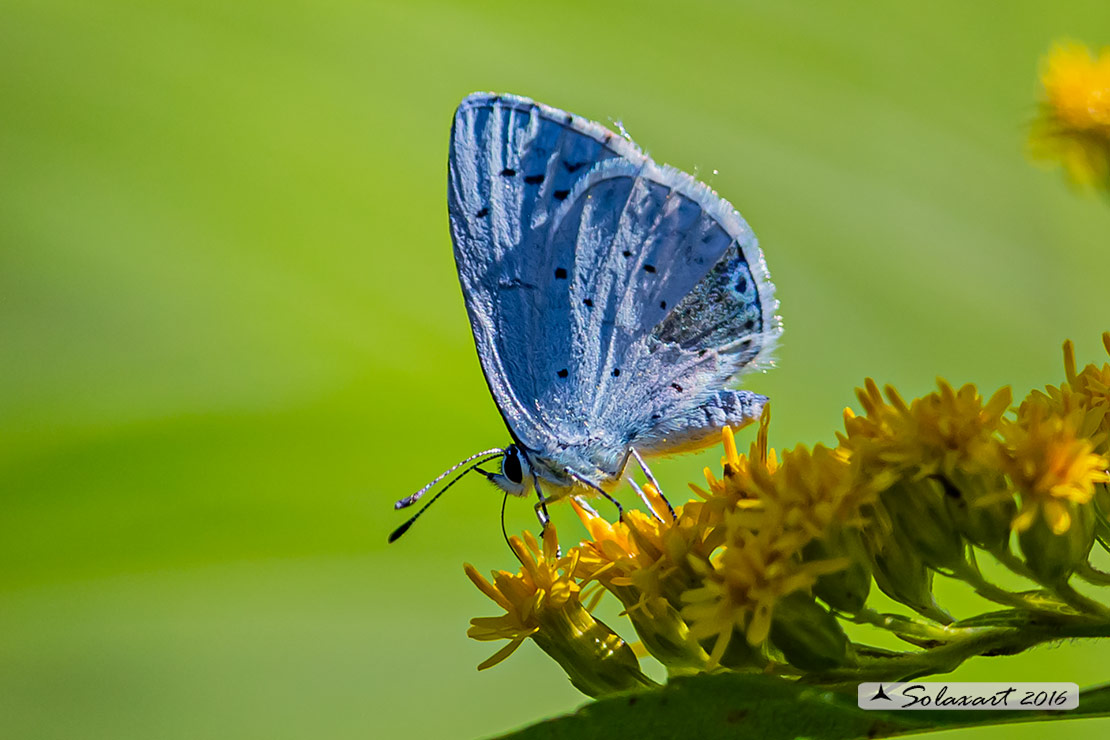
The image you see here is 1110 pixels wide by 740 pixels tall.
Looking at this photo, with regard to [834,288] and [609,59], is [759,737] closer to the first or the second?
[834,288]

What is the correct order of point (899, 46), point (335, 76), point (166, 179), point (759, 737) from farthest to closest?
point (899, 46) → point (335, 76) → point (166, 179) → point (759, 737)

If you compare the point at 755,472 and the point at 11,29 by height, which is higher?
the point at 11,29

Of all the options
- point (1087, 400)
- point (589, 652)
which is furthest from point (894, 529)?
point (589, 652)

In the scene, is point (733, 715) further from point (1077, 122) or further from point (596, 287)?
point (1077, 122)

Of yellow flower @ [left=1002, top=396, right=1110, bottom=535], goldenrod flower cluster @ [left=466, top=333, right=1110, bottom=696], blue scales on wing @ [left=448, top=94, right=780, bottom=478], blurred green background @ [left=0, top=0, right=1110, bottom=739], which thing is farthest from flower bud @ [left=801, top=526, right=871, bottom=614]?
blurred green background @ [left=0, top=0, right=1110, bottom=739]

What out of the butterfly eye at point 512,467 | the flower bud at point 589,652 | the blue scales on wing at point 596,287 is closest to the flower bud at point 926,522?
the flower bud at point 589,652

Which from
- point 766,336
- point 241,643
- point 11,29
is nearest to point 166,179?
point 11,29
